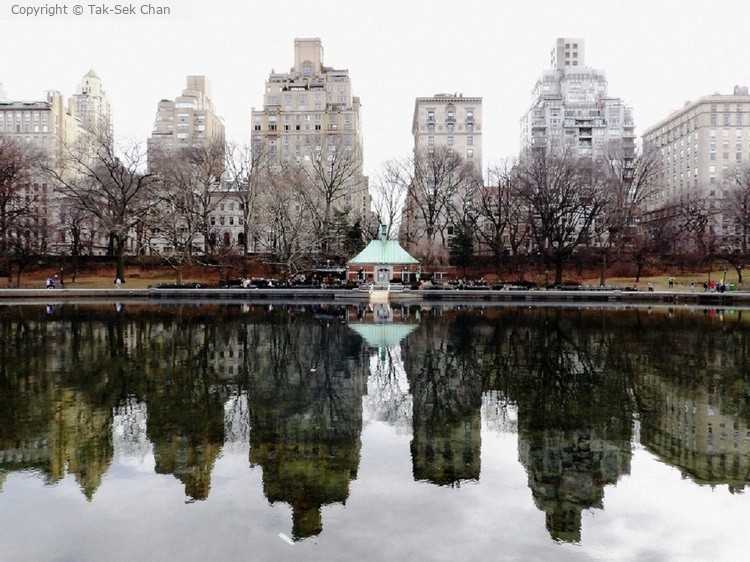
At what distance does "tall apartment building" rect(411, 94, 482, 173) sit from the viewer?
323 ft

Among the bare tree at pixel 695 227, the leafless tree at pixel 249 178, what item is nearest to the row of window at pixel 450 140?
the bare tree at pixel 695 227

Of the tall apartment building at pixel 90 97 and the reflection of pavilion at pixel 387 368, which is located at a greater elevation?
the tall apartment building at pixel 90 97

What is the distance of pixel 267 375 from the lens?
50.1ft

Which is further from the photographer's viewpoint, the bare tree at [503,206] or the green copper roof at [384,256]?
the bare tree at [503,206]

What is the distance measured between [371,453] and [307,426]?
5.48ft

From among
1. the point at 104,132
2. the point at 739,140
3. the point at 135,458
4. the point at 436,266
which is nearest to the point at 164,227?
the point at 104,132

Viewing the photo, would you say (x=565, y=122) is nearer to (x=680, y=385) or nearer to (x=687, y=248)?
(x=687, y=248)

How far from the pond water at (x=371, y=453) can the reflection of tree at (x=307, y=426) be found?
51 millimetres

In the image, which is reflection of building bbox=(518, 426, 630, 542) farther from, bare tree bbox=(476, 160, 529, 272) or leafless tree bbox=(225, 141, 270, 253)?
bare tree bbox=(476, 160, 529, 272)

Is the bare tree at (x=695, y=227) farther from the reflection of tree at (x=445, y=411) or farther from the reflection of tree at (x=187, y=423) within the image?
the reflection of tree at (x=187, y=423)

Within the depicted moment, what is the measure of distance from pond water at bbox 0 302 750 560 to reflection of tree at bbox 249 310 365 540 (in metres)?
0.05

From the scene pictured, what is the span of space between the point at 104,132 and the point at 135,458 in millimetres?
51204

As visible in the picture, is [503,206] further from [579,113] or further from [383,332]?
[579,113]

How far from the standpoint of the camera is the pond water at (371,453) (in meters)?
6.71
